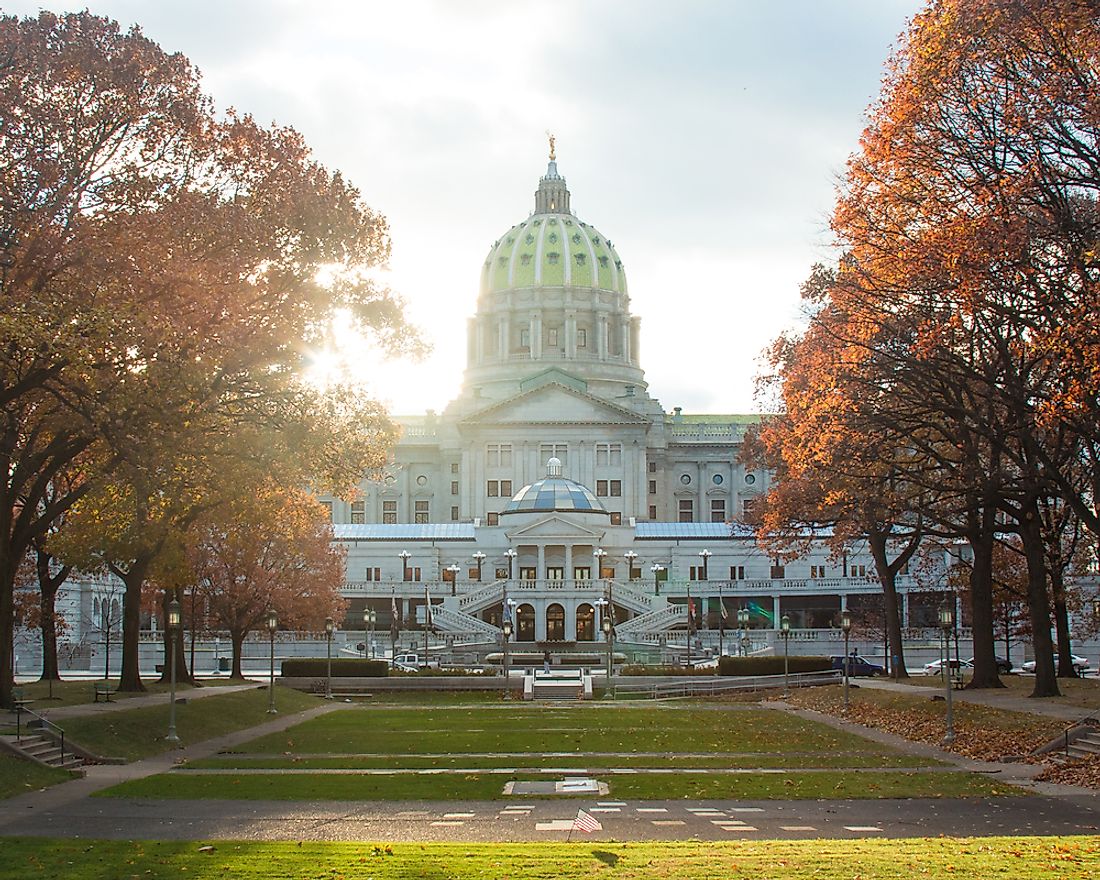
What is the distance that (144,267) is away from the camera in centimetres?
3198

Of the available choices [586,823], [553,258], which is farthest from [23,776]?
[553,258]

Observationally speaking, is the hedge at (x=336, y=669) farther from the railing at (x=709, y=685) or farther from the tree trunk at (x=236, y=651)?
the railing at (x=709, y=685)

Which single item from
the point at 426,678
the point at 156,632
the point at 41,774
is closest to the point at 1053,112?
the point at 41,774

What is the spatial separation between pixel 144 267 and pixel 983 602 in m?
31.4

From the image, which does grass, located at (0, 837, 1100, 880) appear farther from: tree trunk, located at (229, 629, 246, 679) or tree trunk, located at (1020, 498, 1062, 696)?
tree trunk, located at (229, 629, 246, 679)

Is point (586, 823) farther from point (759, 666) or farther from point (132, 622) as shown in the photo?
point (759, 666)

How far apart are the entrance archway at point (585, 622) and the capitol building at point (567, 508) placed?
0.35 feet

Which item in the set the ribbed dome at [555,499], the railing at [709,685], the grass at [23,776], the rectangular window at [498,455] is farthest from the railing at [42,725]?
the rectangular window at [498,455]

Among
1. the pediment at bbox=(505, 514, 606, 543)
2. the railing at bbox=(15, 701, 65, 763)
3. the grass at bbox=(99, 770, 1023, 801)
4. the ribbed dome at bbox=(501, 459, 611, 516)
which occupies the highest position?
the ribbed dome at bbox=(501, 459, 611, 516)

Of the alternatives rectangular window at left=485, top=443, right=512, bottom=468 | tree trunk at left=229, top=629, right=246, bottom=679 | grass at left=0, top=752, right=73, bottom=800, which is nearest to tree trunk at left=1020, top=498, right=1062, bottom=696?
grass at left=0, top=752, right=73, bottom=800

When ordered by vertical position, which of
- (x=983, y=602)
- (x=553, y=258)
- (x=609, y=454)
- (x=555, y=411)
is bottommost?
(x=983, y=602)

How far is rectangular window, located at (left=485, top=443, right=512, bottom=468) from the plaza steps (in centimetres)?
11505

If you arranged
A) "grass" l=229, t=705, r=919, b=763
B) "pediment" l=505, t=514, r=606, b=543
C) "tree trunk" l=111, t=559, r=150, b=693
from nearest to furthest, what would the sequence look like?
"grass" l=229, t=705, r=919, b=763 → "tree trunk" l=111, t=559, r=150, b=693 → "pediment" l=505, t=514, r=606, b=543

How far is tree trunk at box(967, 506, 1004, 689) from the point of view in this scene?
48.5 meters
